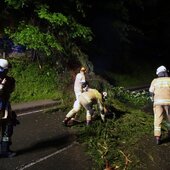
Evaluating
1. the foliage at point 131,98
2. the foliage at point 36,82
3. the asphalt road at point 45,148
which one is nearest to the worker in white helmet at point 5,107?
the asphalt road at point 45,148

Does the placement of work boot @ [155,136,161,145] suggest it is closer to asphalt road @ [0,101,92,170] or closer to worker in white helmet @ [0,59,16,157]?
asphalt road @ [0,101,92,170]

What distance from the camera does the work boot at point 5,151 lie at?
9625mm

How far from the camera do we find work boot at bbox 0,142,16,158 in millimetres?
9625

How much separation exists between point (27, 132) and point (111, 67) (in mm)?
14718

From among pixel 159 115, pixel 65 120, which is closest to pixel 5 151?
pixel 65 120

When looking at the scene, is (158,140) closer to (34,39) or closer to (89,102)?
(89,102)

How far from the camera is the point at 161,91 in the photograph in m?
11.4

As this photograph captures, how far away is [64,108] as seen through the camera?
15.4m

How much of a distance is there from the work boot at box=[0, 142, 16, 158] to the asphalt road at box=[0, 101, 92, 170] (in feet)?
0.41

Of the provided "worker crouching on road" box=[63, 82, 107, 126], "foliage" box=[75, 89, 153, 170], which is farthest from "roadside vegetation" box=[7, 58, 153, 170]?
"worker crouching on road" box=[63, 82, 107, 126]

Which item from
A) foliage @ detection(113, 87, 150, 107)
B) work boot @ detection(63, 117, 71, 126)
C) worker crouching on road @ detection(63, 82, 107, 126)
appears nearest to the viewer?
worker crouching on road @ detection(63, 82, 107, 126)

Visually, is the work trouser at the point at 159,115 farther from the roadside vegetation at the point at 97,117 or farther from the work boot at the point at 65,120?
the work boot at the point at 65,120

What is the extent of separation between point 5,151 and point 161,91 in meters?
4.24

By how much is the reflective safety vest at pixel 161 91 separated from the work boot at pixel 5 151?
12.9 ft
